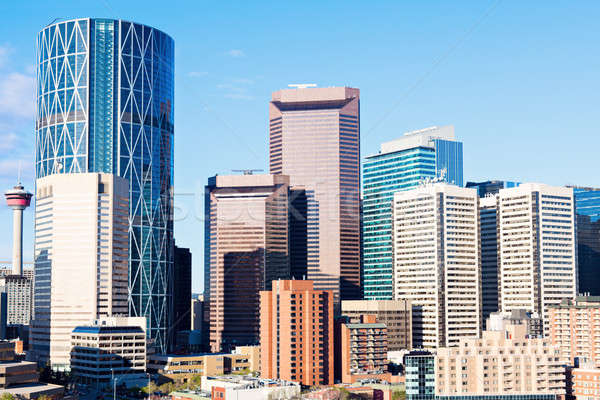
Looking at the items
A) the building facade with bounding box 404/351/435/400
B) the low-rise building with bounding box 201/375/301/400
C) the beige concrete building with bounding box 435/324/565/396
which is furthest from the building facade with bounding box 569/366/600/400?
the low-rise building with bounding box 201/375/301/400

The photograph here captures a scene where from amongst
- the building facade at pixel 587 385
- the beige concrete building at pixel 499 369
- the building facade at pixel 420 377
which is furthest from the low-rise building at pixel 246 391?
the building facade at pixel 587 385

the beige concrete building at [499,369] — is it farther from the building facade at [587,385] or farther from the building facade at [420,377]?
the building facade at [587,385]

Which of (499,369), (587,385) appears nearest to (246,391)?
(499,369)

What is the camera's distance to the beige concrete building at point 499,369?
190875 millimetres

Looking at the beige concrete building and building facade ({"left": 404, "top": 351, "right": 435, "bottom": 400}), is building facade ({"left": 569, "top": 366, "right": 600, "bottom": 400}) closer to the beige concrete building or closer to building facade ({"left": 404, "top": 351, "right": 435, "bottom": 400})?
the beige concrete building

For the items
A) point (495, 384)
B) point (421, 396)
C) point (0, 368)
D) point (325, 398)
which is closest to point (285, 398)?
point (325, 398)

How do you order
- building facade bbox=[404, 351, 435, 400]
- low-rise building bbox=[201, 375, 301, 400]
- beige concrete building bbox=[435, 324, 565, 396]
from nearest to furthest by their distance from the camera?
beige concrete building bbox=[435, 324, 565, 396] → building facade bbox=[404, 351, 435, 400] → low-rise building bbox=[201, 375, 301, 400]

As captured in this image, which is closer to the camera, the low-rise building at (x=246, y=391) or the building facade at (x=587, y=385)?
the low-rise building at (x=246, y=391)

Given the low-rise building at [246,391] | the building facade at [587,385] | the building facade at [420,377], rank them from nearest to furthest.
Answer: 1. the building facade at [420,377]
2. the low-rise building at [246,391]
3. the building facade at [587,385]

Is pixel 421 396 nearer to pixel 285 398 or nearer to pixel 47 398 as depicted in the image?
pixel 285 398

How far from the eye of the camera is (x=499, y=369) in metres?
193

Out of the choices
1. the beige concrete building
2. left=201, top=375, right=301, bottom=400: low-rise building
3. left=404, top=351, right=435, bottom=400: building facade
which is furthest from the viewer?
left=201, top=375, right=301, bottom=400: low-rise building

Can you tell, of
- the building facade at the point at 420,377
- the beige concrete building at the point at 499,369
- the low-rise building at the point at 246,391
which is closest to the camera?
the beige concrete building at the point at 499,369

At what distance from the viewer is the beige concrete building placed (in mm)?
190875
